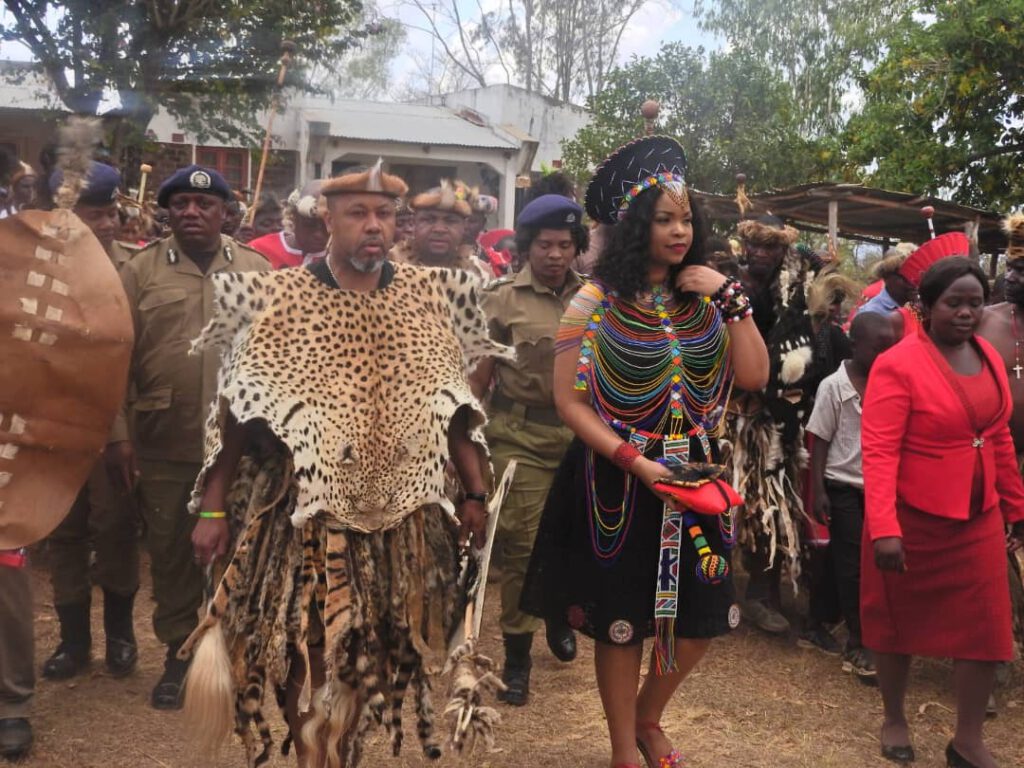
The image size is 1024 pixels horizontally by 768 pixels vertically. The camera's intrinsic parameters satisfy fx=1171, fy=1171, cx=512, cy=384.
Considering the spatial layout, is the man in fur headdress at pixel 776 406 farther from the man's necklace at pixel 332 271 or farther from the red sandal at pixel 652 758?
the man's necklace at pixel 332 271

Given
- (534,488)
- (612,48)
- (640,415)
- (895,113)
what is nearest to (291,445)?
(640,415)

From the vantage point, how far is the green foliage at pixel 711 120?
1861 cm

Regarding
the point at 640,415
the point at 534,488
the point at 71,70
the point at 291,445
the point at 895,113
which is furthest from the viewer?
the point at 895,113

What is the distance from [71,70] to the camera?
11.7m

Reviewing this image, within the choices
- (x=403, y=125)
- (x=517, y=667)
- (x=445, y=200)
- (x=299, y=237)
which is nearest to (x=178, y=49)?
(x=299, y=237)

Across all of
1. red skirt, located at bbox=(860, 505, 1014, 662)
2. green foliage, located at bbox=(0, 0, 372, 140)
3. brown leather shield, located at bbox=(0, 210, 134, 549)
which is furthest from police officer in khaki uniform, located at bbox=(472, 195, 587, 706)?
green foliage, located at bbox=(0, 0, 372, 140)

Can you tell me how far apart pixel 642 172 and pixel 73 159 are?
202 cm

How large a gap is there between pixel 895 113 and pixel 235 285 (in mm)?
12732

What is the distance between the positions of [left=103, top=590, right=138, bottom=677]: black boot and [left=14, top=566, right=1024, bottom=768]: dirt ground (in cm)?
7

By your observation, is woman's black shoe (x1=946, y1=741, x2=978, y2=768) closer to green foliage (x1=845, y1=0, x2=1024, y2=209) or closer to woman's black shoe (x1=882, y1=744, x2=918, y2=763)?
woman's black shoe (x1=882, y1=744, x2=918, y2=763)

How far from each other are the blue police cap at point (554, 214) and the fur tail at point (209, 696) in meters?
2.67

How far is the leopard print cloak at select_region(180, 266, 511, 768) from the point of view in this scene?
3707 mm

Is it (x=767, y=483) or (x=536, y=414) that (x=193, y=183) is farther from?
(x=767, y=483)

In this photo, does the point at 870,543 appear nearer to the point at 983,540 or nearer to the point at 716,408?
the point at 983,540
